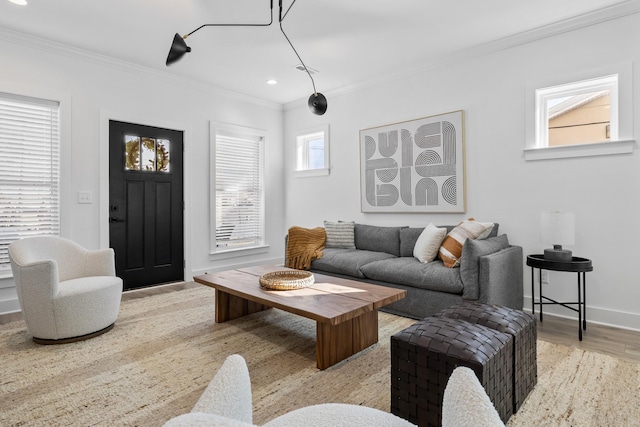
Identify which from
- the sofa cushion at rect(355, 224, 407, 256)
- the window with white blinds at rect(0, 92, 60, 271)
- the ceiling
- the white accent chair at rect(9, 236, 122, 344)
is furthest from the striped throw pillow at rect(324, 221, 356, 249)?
the window with white blinds at rect(0, 92, 60, 271)

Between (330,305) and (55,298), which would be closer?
(330,305)

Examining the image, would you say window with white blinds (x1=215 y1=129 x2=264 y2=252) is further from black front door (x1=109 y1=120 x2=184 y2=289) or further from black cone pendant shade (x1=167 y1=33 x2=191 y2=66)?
black cone pendant shade (x1=167 y1=33 x2=191 y2=66)

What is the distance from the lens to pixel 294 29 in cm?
336

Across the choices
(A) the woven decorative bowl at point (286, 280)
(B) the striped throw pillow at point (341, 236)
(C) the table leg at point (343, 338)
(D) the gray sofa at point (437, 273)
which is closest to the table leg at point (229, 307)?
(A) the woven decorative bowl at point (286, 280)

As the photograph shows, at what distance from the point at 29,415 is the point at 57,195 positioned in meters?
2.62

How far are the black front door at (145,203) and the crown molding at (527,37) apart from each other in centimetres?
275

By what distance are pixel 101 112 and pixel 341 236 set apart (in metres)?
3.07

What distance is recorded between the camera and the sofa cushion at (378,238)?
13.5 ft

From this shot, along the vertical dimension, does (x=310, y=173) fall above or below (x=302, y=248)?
above

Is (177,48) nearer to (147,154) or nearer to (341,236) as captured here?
(147,154)

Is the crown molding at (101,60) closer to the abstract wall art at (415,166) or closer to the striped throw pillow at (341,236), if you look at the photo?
the abstract wall art at (415,166)

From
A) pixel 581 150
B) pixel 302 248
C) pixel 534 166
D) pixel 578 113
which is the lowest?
pixel 302 248

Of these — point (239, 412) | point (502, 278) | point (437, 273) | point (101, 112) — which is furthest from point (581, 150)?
point (101, 112)

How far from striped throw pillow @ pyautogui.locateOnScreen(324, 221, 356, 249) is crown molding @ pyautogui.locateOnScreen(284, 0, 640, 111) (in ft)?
6.18
